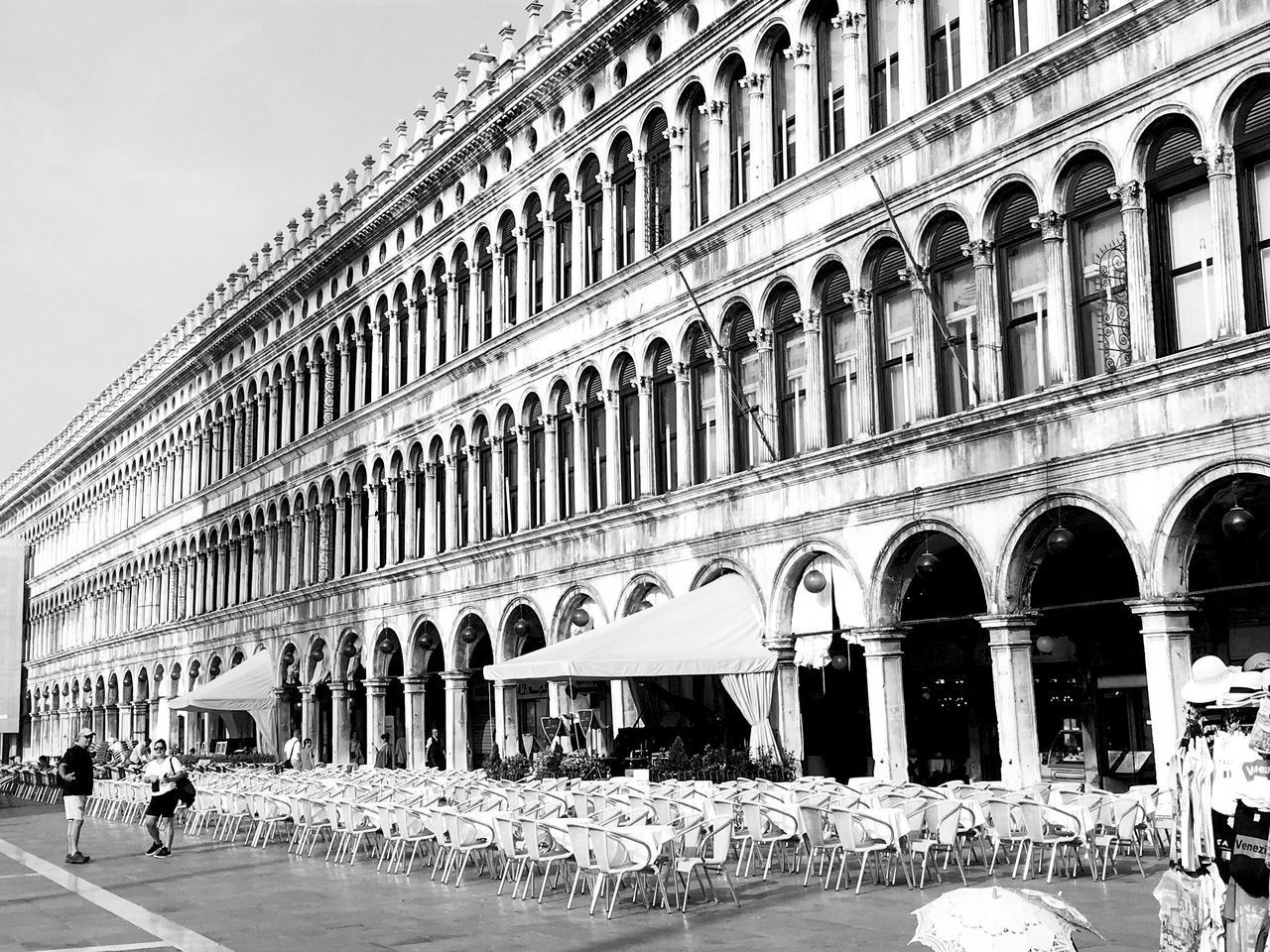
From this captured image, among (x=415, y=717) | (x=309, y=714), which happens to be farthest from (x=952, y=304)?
(x=309, y=714)

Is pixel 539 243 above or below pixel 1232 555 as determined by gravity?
above

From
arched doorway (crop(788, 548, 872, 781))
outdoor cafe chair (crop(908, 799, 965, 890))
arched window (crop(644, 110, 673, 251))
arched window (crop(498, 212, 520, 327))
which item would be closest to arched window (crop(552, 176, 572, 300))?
arched window (crop(498, 212, 520, 327))

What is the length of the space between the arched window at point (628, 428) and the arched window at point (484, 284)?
6.78 m

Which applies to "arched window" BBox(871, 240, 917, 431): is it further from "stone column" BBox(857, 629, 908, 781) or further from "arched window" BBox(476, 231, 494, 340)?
"arched window" BBox(476, 231, 494, 340)

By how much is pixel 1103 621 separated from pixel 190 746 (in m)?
40.2

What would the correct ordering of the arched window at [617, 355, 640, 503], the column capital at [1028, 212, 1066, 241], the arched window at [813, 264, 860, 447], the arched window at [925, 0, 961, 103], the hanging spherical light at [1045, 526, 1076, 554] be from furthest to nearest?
the arched window at [617, 355, 640, 503]
the arched window at [813, 264, 860, 447]
the arched window at [925, 0, 961, 103]
the column capital at [1028, 212, 1066, 241]
the hanging spherical light at [1045, 526, 1076, 554]

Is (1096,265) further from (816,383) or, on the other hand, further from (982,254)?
(816,383)

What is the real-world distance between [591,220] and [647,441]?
5.79m

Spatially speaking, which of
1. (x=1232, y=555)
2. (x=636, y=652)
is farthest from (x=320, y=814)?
(x=1232, y=555)

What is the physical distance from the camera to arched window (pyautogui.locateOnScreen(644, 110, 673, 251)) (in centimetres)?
2878

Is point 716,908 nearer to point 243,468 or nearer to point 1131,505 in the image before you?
point 1131,505

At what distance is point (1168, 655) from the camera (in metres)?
18.2

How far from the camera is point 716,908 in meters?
13.9

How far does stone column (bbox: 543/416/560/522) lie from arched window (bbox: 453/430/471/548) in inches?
175
